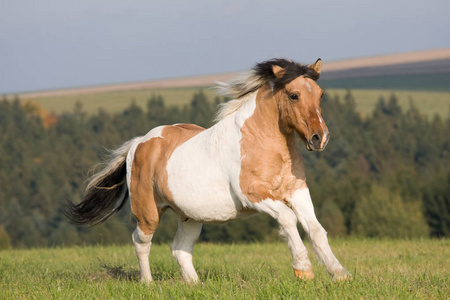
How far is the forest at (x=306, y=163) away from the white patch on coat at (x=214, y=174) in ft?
173

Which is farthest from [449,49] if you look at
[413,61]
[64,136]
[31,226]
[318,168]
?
[31,226]

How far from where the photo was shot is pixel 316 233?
20.6 ft

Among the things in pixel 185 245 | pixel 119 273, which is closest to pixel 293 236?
pixel 185 245

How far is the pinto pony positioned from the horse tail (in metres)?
0.91

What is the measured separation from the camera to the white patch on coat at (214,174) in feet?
21.7

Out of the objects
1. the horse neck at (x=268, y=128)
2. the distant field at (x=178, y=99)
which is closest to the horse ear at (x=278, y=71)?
the horse neck at (x=268, y=128)

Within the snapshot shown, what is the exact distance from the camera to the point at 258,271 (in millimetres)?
7652

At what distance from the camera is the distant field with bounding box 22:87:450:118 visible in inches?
6014

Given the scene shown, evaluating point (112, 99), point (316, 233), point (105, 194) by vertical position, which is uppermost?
point (316, 233)

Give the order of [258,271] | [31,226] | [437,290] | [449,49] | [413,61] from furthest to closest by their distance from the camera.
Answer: [413,61] → [449,49] → [31,226] → [258,271] → [437,290]

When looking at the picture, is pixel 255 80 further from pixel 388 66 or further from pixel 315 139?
pixel 388 66

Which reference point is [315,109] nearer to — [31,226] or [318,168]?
[31,226]

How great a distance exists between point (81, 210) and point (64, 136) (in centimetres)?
14660

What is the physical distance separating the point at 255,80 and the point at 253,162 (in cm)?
90
